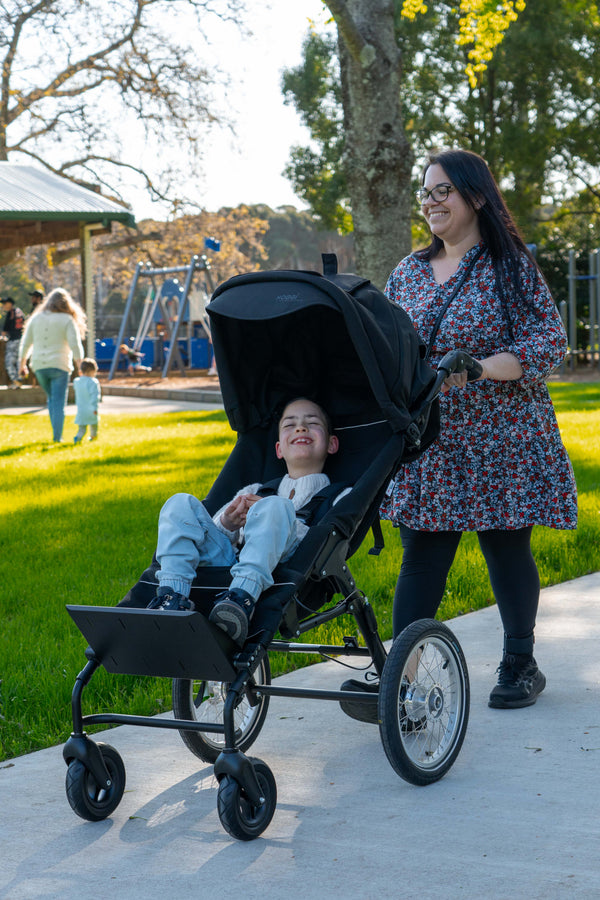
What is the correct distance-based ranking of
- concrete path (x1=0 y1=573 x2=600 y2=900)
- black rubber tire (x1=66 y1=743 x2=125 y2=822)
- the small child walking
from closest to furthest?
concrete path (x1=0 y1=573 x2=600 y2=900), black rubber tire (x1=66 y1=743 x2=125 y2=822), the small child walking

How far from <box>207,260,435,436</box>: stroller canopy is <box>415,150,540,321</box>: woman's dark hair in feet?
1.44

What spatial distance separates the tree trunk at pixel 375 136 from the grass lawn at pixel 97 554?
2633 mm

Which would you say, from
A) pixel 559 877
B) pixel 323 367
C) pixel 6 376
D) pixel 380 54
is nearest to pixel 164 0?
pixel 6 376

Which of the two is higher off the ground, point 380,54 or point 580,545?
point 380,54

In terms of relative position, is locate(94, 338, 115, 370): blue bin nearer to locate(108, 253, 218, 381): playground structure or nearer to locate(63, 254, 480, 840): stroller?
locate(108, 253, 218, 381): playground structure

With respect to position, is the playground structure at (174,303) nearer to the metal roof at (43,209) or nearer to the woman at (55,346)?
the metal roof at (43,209)

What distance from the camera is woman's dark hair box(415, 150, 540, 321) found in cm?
406

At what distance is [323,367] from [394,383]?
60cm

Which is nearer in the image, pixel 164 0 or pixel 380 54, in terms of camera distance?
pixel 380 54

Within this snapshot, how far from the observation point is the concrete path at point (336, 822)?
281 centimetres

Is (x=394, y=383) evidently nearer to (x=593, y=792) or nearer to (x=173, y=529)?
(x=173, y=529)

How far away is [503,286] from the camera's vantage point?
4.06 meters

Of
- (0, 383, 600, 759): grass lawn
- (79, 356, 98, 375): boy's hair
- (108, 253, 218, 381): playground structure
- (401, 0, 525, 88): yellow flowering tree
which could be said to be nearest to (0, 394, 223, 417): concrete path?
(108, 253, 218, 381): playground structure

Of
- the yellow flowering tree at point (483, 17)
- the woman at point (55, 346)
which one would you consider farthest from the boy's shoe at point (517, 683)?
the yellow flowering tree at point (483, 17)
